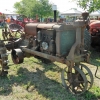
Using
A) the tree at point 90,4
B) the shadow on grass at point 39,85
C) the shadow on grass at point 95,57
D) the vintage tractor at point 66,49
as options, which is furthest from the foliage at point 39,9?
the vintage tractor at point 66,49

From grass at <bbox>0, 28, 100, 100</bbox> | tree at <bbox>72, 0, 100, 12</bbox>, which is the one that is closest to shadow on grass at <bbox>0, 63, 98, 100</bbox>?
grass at <bbox>0, 28, 100, 100</bbox>

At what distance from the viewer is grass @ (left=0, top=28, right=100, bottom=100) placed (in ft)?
10.4

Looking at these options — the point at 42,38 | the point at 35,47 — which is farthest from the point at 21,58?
the point at 42,38

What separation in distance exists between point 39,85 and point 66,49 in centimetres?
92

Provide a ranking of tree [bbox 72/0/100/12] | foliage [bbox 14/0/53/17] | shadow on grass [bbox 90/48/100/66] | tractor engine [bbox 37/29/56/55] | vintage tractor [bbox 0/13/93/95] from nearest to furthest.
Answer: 1. vintage tractor [bbox 0/13/93/95]
2. tractor engine [bbox 37/29/56/55]
3. shadow on grass [bbox 90/48/100/66]
4. tree [bbox 72/0/100/12]
5. foliage [bbox 14/0/53/17]

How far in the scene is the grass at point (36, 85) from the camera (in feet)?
10.4

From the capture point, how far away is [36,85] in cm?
368

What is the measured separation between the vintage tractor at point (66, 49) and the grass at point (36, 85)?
16 centimetres

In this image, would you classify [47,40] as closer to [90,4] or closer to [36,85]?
[36,85]

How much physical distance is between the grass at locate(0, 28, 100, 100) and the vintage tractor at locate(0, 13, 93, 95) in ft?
0.53

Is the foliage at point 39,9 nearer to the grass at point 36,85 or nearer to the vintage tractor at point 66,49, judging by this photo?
the grass at point 36,85

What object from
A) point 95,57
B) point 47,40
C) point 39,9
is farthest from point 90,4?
point 39,9

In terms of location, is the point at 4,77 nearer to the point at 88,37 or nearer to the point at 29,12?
the point at 88,37

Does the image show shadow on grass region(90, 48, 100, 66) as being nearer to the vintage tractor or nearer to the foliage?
the vintage tractor
